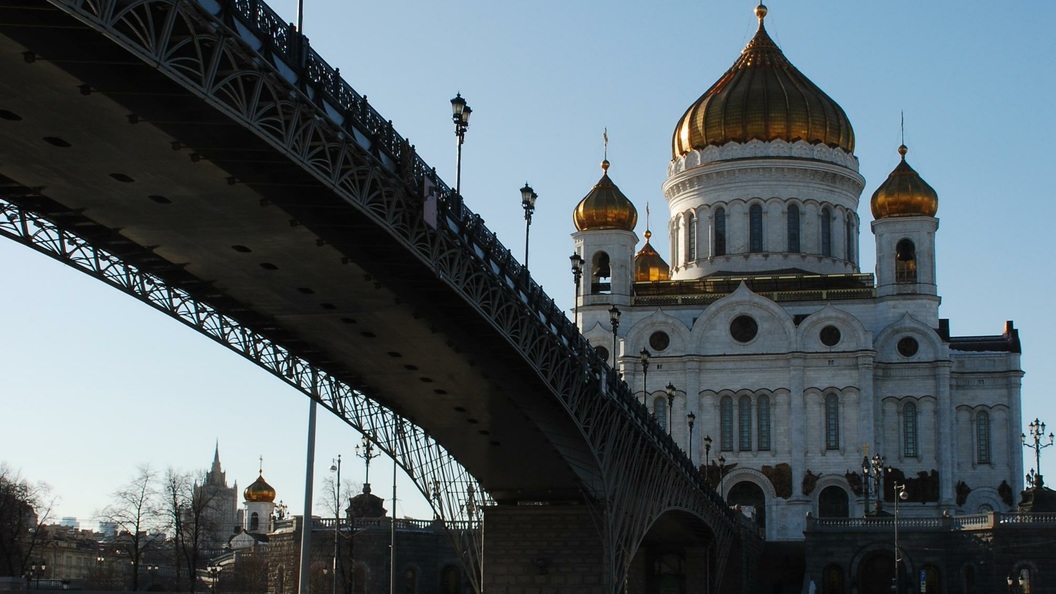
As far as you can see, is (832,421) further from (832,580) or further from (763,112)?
(763,112)

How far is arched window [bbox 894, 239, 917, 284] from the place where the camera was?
78312mm

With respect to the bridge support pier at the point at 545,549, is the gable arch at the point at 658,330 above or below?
above

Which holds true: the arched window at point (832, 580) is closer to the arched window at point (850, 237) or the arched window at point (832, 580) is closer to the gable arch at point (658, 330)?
the gable arch at point (658, 330)

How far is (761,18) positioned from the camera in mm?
91250

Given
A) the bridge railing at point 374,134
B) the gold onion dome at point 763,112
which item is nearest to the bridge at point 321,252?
the bridge railing at point 374,134

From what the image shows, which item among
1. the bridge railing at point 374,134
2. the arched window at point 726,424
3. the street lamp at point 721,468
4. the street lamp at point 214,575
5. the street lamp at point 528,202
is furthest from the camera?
the arched window at point 726,424

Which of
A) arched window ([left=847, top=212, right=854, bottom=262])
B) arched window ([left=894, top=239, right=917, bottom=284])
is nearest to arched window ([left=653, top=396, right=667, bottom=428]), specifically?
arched window ([left=894, top=239, right=917, bottom=284])

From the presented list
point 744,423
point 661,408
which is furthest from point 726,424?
point 661,408

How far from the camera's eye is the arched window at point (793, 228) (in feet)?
272

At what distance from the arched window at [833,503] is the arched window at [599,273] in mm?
14666

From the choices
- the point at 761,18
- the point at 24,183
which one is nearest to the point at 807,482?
the point at 761,18

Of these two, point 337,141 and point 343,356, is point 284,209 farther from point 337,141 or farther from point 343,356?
point 343,356

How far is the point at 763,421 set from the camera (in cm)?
7706

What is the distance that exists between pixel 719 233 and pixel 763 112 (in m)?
6.45
